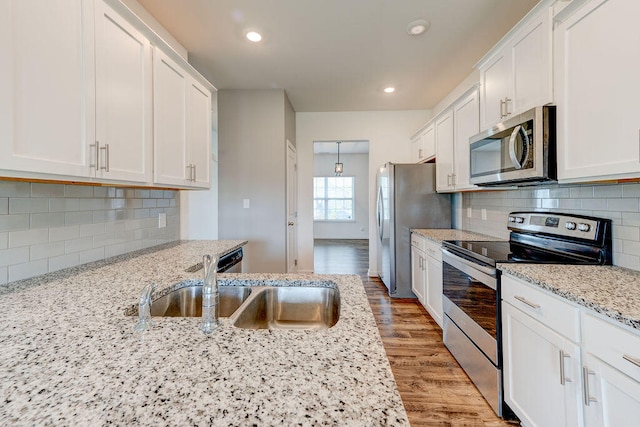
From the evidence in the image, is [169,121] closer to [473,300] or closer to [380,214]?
[473,300]

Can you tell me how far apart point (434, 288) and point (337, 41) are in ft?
8.09

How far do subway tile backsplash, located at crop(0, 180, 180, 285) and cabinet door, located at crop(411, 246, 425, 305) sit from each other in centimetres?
255

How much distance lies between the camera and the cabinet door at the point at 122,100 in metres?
1.28

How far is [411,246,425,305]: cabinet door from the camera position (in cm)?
298

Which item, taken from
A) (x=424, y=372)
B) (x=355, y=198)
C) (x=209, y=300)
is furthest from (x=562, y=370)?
(x=355, y=198)

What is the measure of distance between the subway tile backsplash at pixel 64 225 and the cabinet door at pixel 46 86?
1.19 feet

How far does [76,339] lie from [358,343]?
0.74m

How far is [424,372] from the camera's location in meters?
2.00

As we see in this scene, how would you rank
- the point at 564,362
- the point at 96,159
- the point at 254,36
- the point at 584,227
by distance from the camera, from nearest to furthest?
1. the point at 564,362
2. the point at 96,159
3. the point at 584,227
4. the point at 254,36

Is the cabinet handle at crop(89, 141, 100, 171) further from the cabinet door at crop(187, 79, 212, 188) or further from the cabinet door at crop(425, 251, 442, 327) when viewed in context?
the cabinet door at crop(425, 251, 442, 327)

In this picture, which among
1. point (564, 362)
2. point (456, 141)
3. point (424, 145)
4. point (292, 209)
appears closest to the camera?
point (564, 362)

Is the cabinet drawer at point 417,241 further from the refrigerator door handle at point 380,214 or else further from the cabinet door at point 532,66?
the cabinet door at point 532,66

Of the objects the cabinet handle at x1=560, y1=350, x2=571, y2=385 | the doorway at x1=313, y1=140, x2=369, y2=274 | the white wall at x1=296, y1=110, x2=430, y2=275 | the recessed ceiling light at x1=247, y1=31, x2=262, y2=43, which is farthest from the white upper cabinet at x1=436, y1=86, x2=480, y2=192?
the doorway at x1=313, y1=140, x2=369, y2=274

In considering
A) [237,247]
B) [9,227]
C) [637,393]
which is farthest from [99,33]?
[637,393]
